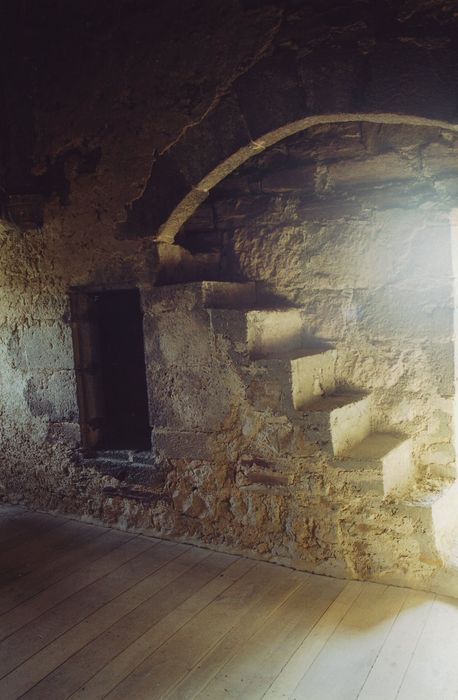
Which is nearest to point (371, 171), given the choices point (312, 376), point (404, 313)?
point (404, 313)

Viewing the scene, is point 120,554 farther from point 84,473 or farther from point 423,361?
point 423,361

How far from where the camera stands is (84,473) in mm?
3467

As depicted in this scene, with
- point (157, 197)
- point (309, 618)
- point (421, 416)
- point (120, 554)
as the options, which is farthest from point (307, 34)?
point (120, 554)

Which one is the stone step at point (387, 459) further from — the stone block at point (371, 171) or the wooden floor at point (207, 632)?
the stone block at point (371, 171)

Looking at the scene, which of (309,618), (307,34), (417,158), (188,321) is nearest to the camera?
(309,618)

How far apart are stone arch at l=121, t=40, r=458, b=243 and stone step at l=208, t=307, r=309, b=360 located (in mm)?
639

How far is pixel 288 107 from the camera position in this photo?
2590 millimetres

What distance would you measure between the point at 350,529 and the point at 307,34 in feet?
7.44

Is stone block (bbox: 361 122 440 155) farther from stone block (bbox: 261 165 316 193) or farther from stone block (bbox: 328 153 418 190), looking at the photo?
stone block (bbox: 261 165 316 193)

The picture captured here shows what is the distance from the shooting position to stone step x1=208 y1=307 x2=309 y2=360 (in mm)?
2811

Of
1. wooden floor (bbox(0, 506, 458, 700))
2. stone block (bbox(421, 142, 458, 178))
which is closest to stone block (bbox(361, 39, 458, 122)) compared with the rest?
stone block (bbox(421, 142, 458, 178))

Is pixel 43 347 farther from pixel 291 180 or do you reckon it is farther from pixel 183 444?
pixel 291 180

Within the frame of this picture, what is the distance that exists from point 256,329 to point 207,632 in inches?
54.8

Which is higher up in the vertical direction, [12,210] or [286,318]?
[12,210]
